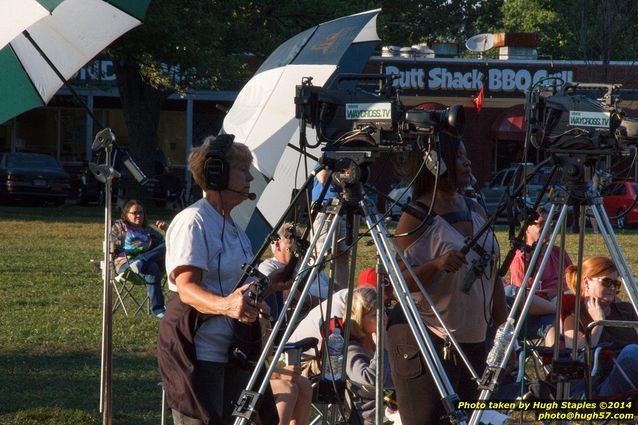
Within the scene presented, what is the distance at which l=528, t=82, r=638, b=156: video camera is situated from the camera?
419cm

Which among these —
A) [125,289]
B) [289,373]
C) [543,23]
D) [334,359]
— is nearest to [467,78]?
[543,23]

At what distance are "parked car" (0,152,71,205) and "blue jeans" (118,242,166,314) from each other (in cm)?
1872

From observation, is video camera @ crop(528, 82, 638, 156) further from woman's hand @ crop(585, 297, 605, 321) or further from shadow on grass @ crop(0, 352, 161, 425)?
shadow on grass @ crop(0, 352, 161, 425)

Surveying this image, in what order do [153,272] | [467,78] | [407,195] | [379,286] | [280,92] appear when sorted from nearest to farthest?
1. [379,286]
2. [407,195]
3. [280,92]
4. [153,272]
5. [467,78]

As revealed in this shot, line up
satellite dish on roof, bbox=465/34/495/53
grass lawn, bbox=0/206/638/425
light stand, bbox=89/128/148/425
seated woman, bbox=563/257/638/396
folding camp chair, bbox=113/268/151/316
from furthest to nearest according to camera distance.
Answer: satellite dish on roof, bbox=465/34/495/53 → folding camp chair, bbox=113/268/151/316 → grass lawn, bbox=0/206/638/425 → seated woman, bbox=563/257/638/396 → light stand, bbox=89/128/148/425

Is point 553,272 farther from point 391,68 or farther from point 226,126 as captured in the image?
point 391,68

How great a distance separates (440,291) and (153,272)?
671 centimetres

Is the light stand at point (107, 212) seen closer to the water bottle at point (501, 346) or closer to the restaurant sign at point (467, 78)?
the water bottle at point (501, 346)

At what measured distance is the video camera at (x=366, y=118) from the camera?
4145 mm

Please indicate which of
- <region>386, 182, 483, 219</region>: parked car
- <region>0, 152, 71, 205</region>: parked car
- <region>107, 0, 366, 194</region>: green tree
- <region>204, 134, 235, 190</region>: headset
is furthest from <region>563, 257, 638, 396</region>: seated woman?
<region>0, 152, 71, 205</region>: parked car

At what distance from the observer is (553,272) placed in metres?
8.91

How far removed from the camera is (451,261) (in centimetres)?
425

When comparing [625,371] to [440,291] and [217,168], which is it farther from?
[217,168]

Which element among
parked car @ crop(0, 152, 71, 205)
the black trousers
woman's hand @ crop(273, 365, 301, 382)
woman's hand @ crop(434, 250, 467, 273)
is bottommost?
parked car @ crop(0, 152, 71, 205)
